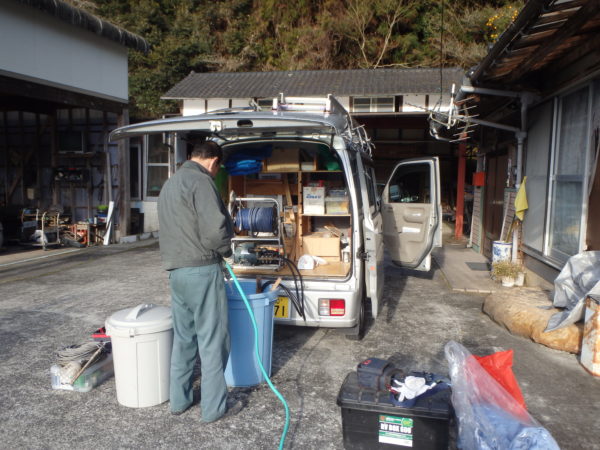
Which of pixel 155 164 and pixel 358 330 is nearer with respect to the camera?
pixel 358 330

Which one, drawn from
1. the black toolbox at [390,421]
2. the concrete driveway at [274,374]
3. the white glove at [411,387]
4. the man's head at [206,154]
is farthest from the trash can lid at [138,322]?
the white glove at [411,387]

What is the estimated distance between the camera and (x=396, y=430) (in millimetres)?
2605

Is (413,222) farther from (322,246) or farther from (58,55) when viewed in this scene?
(58,55)

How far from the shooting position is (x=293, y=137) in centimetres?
451

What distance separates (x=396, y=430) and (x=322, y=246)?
9.20ft

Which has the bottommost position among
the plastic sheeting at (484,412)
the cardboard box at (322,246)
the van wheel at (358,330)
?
the van wheel at (358,330)

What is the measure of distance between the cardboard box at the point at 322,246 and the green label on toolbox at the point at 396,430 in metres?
2.71

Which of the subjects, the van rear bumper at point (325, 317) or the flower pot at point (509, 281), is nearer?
the van rear bumper at point (325, 317)

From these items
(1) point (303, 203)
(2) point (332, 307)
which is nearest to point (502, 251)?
(1) point (303, 203)

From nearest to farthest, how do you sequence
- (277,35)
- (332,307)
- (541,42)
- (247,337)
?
(247,337) → (332,307) → (541,42) → (277,35)

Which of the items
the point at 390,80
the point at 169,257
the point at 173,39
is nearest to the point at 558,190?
the point at 169,257

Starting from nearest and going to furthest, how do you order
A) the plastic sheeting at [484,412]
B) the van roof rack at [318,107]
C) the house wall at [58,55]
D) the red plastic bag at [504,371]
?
the plastic sheeting at [484,412] → the red plastic bag at [504,371] → the van roof rack at [318,107] → the house wall at [58,55]

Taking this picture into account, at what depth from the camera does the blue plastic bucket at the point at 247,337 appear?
11.3ft

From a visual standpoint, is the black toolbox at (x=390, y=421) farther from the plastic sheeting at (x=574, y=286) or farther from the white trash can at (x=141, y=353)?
the plastic sheeting at (x=574, y=286)
